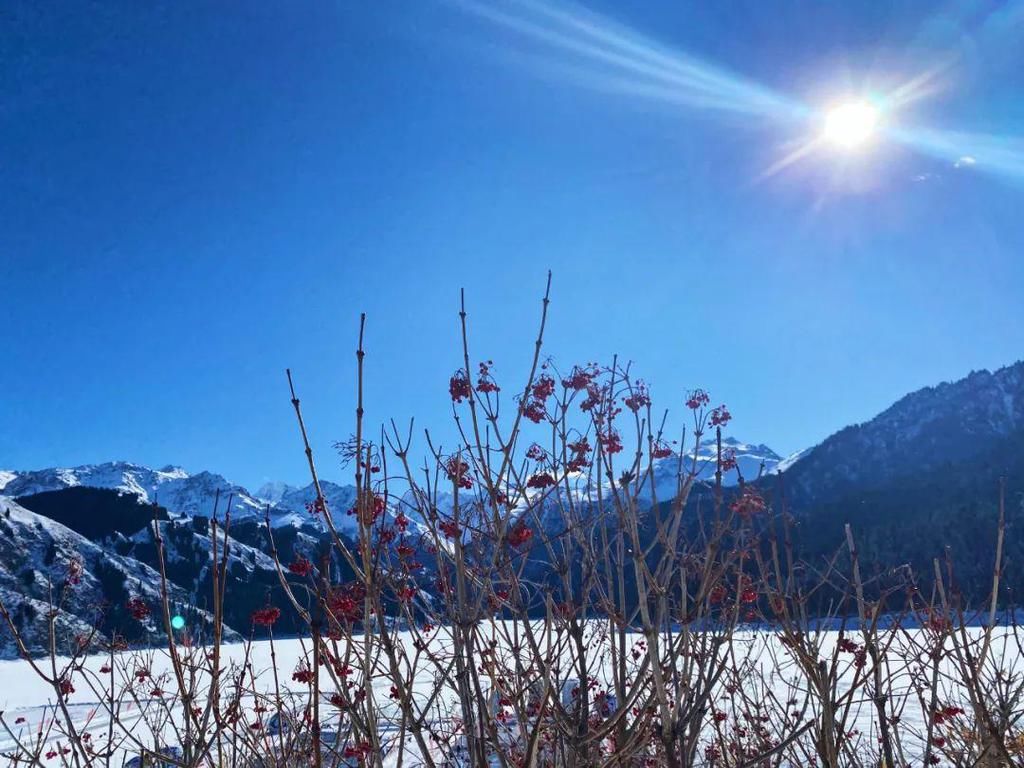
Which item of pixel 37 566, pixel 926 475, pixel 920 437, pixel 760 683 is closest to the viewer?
pixel 760 683

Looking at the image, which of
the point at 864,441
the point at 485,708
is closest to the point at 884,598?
the point at 485,708

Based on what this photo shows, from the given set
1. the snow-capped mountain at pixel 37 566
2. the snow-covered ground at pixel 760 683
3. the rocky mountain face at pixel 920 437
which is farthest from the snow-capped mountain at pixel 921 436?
the snow-covered ground at pixel 760 683

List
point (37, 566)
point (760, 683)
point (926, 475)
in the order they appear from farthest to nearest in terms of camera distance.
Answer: point (926, 475) < point (37, 566) < point (760, 683)

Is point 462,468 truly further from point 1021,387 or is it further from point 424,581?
point 1021,387

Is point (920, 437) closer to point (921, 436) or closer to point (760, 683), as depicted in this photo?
point (921, 436)

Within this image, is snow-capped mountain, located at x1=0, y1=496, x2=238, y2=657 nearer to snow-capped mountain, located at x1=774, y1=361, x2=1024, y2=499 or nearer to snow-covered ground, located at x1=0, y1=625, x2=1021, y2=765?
snow-covered ground, located at x1=0, y1=625, x2=1021, y2=765

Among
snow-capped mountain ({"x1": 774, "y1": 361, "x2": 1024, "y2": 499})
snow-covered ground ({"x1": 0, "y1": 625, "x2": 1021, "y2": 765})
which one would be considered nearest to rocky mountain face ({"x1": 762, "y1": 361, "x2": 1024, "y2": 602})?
snow-capped mountain ({"x1": 774, "y1": 361, "x2": 1024, "y2": 499})

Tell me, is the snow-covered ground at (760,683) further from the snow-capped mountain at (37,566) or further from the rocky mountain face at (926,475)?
the rocky mountain face at (926,475)

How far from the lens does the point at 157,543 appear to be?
1.78 meters

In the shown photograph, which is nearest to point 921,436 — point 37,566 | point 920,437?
point 920,437

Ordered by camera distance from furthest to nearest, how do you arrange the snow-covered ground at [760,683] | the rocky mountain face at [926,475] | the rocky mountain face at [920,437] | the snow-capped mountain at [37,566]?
1. the rocky mountain face at [920,437]
2. the rocky mountain face at [926,475]
3. the snow-capped mountain at [37,566]
4. the snow-covered ground at [760,683]

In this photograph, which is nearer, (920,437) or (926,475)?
(926,475)

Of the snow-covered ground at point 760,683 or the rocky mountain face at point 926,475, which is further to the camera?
the rocky mountain face at point 926,475

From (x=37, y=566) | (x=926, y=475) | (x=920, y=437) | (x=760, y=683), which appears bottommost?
(x=760, y=683)
